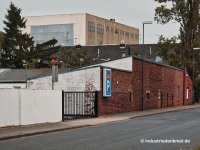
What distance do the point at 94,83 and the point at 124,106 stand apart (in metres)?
5.05

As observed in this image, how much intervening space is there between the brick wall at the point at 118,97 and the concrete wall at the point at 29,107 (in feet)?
23.4

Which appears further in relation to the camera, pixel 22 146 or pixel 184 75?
pixel 184 75

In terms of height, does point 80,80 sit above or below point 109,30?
below

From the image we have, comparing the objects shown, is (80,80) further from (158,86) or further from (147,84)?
(158,86)

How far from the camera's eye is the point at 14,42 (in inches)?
3255

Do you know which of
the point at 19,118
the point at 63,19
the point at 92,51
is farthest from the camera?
the point at 63,19

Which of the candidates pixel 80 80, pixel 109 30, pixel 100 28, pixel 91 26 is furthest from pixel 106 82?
pixel 109 30

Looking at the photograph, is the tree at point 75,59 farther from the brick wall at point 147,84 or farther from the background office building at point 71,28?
the brick wall at point 147,84

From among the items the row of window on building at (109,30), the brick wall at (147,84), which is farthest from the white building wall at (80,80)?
the row of window on building at (109,30)

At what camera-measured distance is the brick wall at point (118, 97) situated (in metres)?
32.4

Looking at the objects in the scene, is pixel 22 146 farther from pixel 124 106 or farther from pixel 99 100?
pixel 124 106

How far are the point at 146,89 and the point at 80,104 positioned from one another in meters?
12.7

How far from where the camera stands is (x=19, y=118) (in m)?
21.7

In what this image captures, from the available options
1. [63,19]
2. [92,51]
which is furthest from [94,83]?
[63,19]
